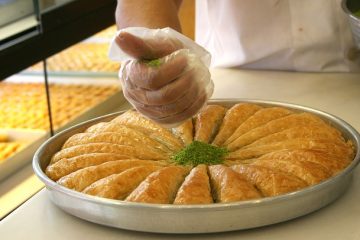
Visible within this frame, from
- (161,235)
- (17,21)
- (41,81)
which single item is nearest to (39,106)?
(41,81)

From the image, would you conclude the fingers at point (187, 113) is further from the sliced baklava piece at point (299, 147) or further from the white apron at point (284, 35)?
the white apron at point (284, 35)

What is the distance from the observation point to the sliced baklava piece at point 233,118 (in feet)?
4.51

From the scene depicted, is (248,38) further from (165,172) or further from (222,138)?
(165,172)

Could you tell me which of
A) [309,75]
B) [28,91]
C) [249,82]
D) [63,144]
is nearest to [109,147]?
[63,144]

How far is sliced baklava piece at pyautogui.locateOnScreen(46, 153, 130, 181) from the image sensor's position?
124 cm

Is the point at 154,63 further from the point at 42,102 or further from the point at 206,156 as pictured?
the point at 42,102

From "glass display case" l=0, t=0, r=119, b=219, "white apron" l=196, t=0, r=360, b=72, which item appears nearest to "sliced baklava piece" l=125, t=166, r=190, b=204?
"white apron" l=196, t=0, r=360, b=72

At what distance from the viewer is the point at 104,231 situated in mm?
1116

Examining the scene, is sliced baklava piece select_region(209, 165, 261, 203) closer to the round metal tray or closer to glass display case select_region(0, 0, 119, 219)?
the round metal tray

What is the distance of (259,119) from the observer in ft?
4.58

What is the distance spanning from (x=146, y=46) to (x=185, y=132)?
28 centimetres

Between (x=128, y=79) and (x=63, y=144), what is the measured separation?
250 mm

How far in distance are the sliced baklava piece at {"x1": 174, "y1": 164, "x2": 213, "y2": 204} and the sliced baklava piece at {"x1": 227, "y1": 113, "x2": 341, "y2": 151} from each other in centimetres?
19

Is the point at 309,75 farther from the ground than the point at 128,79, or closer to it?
closer to it
